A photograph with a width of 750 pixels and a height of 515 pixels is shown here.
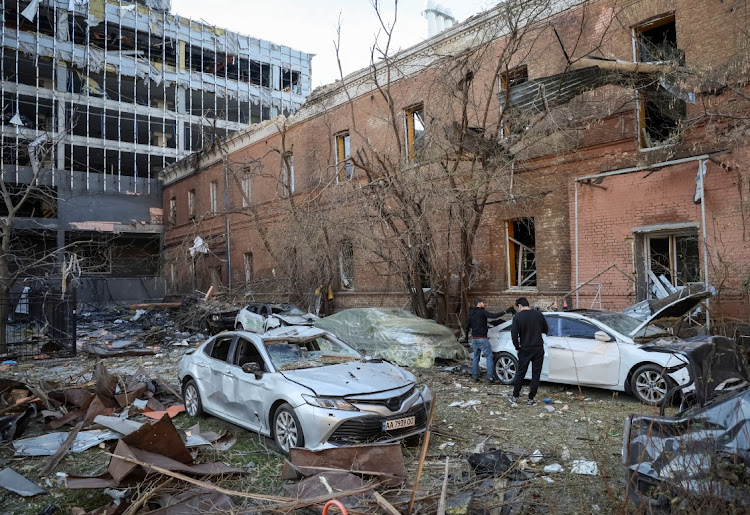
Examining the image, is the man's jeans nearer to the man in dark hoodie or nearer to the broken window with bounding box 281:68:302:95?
the man in dark hoodie

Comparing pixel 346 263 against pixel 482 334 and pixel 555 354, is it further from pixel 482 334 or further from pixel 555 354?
pixel 555 354

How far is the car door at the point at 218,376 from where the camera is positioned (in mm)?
7375

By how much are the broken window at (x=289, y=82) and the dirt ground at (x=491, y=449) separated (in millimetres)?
39797

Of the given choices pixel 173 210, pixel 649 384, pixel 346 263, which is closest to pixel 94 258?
pixel 173 210

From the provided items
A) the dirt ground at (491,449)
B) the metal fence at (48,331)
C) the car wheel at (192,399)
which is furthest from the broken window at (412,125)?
the car wheel at (192,399)

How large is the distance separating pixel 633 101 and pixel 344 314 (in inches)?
338

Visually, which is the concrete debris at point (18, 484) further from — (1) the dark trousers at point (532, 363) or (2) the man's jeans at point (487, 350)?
(2) the man's jeans at point (487, 350)

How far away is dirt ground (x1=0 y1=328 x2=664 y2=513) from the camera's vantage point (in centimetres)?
459

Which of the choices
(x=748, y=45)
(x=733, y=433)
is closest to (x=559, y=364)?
(x=733, y=433)

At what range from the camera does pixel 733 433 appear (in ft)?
11.8

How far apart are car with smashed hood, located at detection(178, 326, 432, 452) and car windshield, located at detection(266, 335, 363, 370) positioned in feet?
0.04

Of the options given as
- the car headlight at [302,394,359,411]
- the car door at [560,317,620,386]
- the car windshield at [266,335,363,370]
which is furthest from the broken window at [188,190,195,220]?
the car headlight at [302,394,359,411]

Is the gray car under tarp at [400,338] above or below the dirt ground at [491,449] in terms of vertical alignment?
above

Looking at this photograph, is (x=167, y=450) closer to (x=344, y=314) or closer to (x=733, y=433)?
(x=733, y=433)
